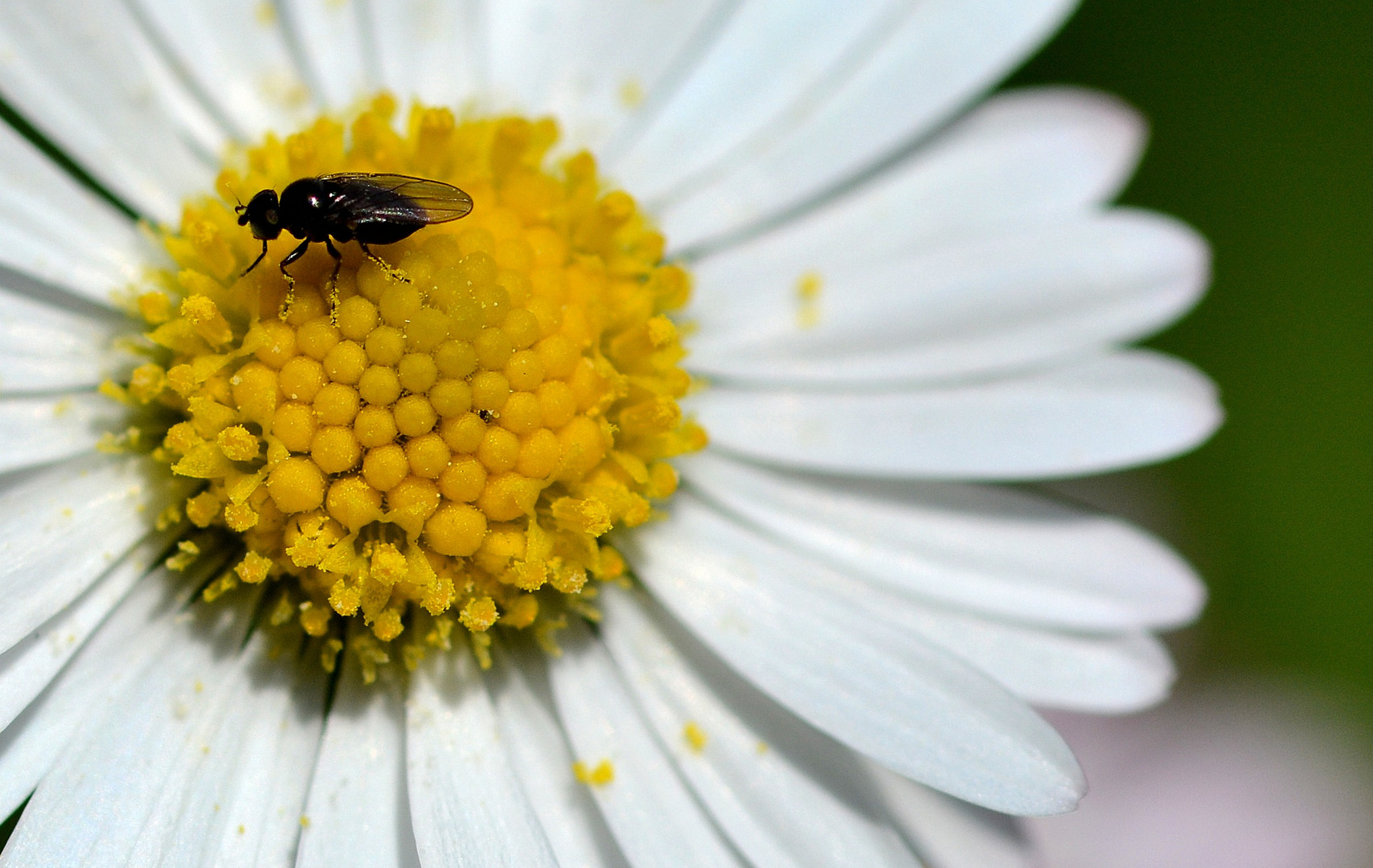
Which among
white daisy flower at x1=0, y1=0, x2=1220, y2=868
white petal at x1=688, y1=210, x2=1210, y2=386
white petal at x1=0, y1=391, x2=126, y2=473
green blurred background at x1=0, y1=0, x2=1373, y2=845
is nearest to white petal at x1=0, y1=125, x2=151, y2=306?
white daisy flower at x1=0, y1=0, x2=1220, y2=868

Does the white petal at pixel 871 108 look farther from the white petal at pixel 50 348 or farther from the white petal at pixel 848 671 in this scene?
the white petal at pixel 50 348

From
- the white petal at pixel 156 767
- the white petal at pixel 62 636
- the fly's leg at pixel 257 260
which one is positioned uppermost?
the fly's leg at pixel 257 260

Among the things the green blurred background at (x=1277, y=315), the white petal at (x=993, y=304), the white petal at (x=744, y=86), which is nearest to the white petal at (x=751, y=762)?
the white petal at (x=993, y=304)

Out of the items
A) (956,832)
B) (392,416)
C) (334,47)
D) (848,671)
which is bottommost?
(956,832)

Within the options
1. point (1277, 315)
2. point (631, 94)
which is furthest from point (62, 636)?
point (1277, 315)

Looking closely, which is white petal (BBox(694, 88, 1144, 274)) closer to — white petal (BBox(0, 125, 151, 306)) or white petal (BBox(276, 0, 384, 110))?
white petal (BBox(276, 0, 384, 110))

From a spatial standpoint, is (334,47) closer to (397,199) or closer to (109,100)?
(109,100)
